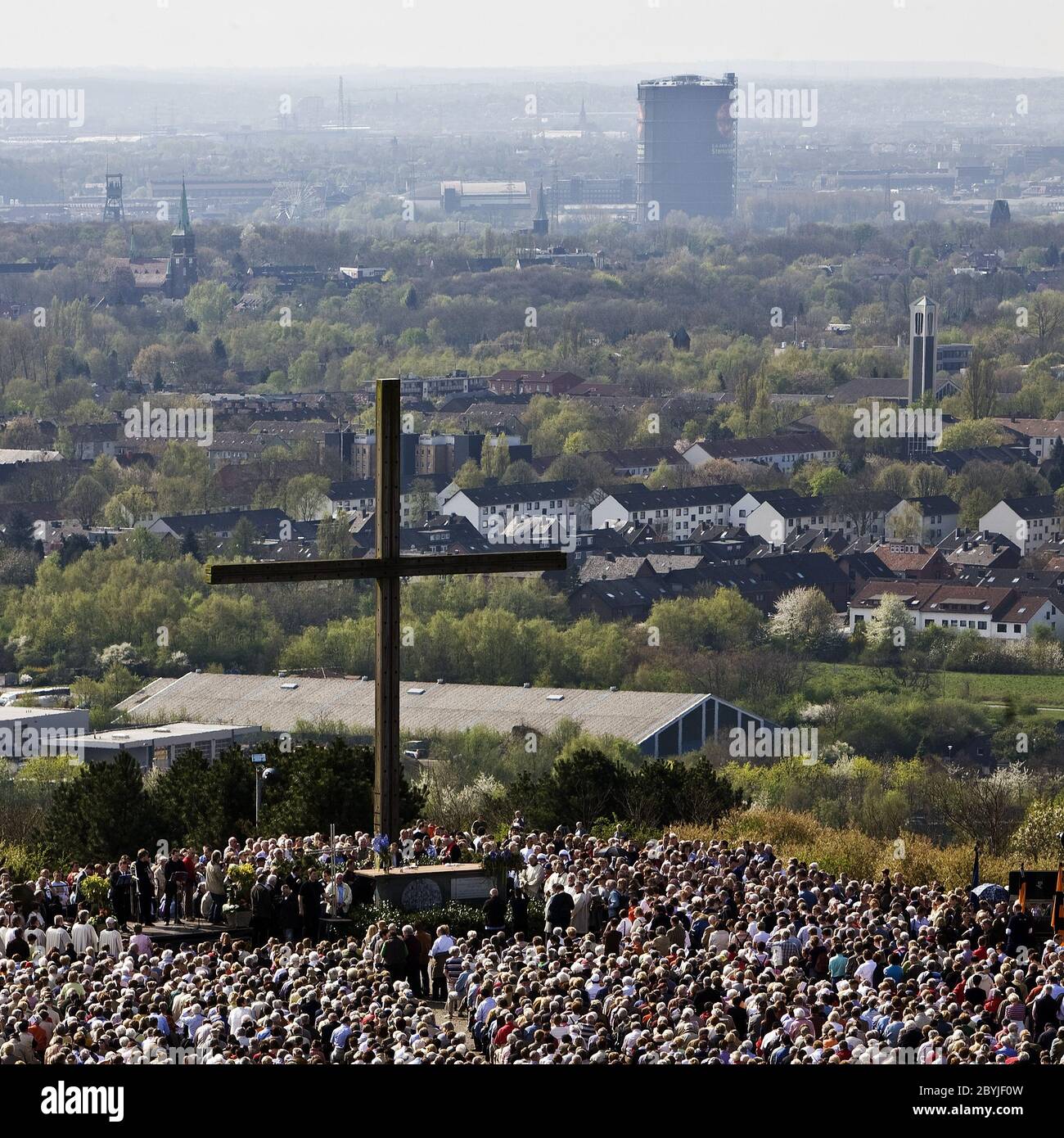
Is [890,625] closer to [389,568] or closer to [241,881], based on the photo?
[241,881]

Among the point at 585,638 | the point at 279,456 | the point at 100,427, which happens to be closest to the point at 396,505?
the point at 585,638

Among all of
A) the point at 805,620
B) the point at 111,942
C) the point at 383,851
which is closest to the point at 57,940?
the point at 111,942

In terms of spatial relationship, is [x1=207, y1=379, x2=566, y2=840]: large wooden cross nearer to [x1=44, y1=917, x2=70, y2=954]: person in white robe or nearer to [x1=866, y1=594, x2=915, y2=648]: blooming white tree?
[x1=44, y1=917, x2=70, y2=954]: person in white robe

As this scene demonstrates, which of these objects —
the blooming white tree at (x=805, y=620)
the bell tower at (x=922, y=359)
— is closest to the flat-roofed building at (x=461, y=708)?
the blooming white tree at (x=805, y=620)

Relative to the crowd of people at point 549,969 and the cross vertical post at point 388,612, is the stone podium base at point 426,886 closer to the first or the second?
the crowd of people at point 549,969
